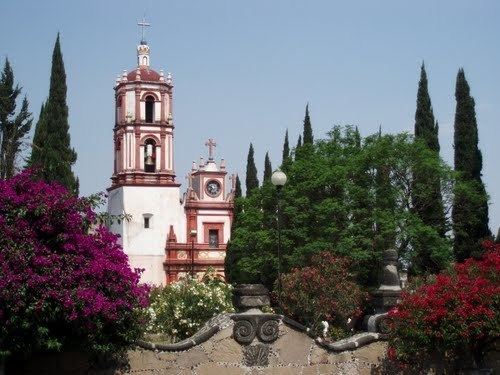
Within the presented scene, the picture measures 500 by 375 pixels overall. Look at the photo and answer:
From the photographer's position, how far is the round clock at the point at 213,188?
70625 millimetres

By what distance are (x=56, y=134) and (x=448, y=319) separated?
29412 millimetres

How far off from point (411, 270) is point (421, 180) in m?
4.00

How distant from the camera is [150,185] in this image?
65.4 m

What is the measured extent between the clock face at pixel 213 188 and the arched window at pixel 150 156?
232 inches

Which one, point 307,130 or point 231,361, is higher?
point 307,130

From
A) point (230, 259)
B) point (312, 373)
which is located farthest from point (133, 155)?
point (312, 373)

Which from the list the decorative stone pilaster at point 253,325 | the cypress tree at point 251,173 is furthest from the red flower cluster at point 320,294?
the cypress tree at point 251,173

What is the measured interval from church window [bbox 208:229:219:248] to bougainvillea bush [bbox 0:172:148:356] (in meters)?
53.8

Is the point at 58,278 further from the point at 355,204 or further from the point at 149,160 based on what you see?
the point at 149,160

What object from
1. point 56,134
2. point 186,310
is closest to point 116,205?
point 56,134

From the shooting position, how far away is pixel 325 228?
40.3 meters

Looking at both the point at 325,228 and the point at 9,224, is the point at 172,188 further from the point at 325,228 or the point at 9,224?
the point at 9,224

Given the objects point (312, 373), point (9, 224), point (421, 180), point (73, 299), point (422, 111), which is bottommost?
point (312, 373)

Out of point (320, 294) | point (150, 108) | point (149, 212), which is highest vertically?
point (150, 108)
